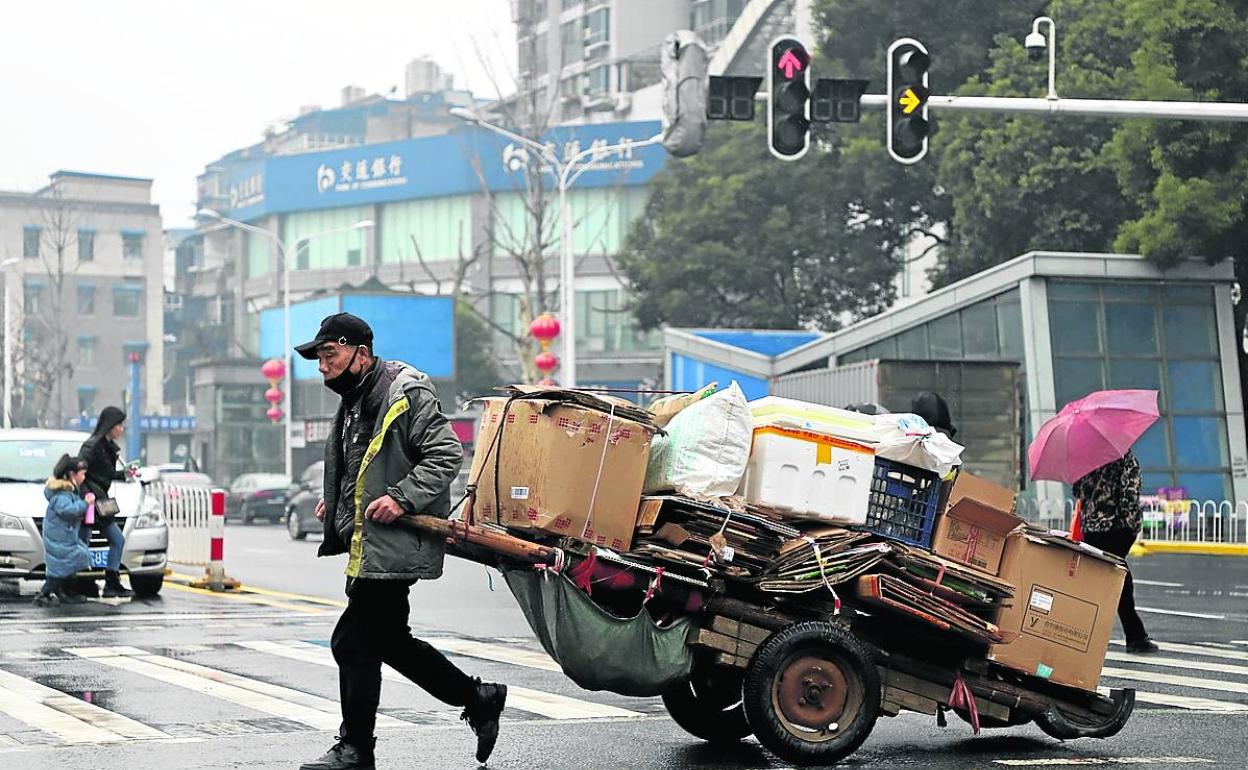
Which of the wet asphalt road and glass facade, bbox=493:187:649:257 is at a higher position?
glass facade, bbox=493:187:649:257

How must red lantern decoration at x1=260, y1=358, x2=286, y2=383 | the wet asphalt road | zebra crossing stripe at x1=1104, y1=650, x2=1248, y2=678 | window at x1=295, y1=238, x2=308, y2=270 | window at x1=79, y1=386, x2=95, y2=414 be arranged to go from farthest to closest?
window at x1=79, y1=386, x2=95, y2=414, window at x1=295, y1=238, x2=308, y2=270, red lantern decoration at x1=260, y1=358, x2=286, y2=383, zebra crossing stripe at x1=1104, y1=650, x2=1248, y2=678, the wet asphalt road

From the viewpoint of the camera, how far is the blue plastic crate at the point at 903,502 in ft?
27.5

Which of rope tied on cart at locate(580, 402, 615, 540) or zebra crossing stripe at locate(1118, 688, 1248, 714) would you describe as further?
zebra crossing stripe at locate(1118, 688, 1248, 714)

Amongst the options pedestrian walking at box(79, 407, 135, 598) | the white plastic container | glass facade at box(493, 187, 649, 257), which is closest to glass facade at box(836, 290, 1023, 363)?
pedestrian walking at box(79, 407, 135, 598)

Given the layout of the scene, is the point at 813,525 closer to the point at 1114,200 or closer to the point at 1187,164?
the point at 1187,164

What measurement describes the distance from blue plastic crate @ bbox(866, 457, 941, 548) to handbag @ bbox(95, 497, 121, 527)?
10.4m

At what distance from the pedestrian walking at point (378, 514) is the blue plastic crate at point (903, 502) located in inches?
73.8

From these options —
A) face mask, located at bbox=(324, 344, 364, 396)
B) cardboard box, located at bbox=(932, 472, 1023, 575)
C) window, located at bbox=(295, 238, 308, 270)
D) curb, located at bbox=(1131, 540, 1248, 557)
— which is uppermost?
window, located at bbox=(295, 238, 308, 270)

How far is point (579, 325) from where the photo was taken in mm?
85438

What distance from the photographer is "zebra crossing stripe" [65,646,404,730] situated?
9328 mm

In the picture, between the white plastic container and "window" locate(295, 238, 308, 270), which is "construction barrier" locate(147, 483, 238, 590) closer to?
the white plastic container

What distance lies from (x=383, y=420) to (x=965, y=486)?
2641 mm

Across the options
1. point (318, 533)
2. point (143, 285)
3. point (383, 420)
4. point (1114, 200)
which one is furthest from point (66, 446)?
point (143, 285)

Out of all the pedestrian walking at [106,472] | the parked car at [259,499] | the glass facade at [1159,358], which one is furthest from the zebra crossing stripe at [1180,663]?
the parked car at [259,499]
